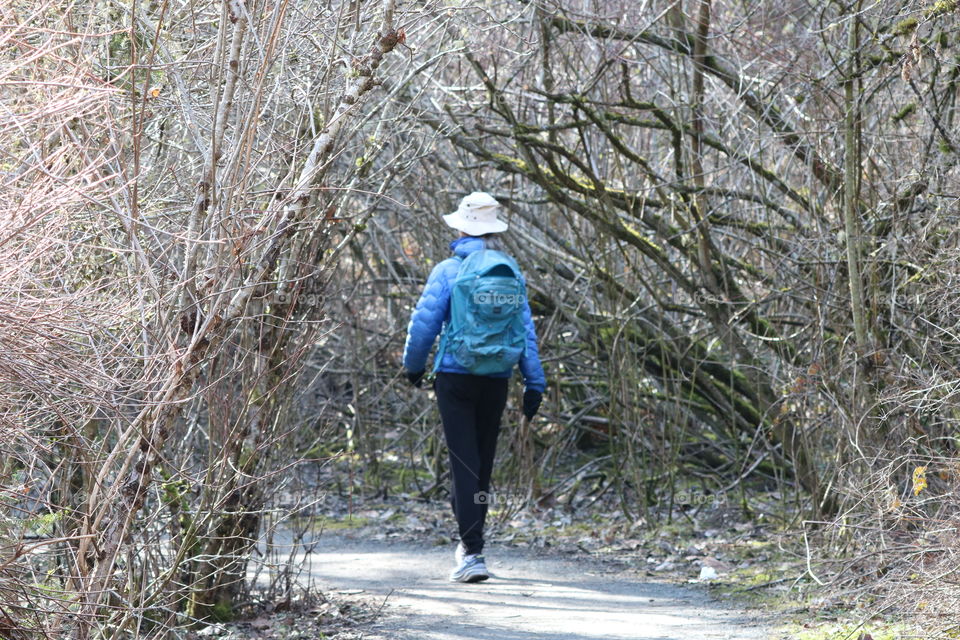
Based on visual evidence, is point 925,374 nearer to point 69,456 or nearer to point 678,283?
point 678,283

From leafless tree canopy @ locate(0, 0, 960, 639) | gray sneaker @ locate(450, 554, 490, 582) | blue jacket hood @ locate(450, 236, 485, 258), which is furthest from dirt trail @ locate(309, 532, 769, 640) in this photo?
blue jacket hood @ locate(450, 236, 485, 258)

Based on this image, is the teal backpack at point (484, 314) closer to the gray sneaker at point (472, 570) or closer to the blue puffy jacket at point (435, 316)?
the blue puffy jacket at point (435, 316)

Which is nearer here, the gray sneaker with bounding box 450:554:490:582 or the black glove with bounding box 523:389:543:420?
the gray sneaker with bounding box 450:554:490:582

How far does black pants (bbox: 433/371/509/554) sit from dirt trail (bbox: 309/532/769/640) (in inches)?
14.9

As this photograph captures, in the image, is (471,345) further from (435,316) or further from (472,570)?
(472,570)

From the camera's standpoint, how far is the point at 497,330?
7.04m

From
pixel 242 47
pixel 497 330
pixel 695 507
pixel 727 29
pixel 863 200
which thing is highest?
pixel 727 29

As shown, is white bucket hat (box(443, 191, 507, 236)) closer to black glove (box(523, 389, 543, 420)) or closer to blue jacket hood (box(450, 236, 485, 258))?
blue jacket hood (box(450, 236, 485, 258))

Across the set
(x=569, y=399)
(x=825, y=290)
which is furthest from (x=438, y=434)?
(x=825, y=290)

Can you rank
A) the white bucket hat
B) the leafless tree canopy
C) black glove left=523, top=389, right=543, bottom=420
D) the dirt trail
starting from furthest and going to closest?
black glove left=523, top=389, right=543, bottom=420, the white bucket hat, the dirt trail, the leafless tree canopy

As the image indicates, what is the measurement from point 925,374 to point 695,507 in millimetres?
3347

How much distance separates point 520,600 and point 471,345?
4.73ft

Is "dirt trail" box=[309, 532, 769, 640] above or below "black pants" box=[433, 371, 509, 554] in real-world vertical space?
below

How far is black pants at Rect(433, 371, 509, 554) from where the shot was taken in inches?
282
